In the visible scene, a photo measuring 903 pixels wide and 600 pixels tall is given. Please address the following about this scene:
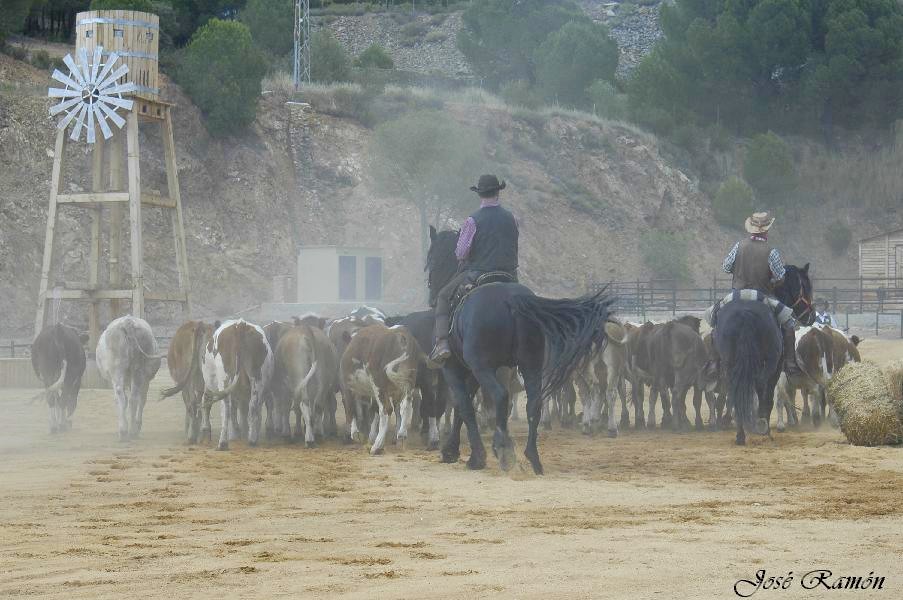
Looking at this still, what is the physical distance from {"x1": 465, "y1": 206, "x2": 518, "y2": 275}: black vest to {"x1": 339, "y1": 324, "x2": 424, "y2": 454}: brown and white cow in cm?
202

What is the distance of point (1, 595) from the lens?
7.12 m

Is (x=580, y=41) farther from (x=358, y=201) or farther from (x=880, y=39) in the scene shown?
(x=358, y=201)

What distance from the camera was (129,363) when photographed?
Result: 62.0ft

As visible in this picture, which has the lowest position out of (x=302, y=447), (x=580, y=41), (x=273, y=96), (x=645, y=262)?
(x=302, y=447)

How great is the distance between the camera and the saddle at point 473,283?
13953 millimetres

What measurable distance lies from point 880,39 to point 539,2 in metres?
36.0

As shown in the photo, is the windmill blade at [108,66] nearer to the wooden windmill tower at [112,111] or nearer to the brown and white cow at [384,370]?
the wooden windmill tower at [112,111]

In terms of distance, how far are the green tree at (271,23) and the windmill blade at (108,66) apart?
48.0m

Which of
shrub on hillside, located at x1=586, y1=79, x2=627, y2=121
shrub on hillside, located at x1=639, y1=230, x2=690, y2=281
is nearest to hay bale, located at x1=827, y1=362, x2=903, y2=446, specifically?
shrub on hillside, located at x1=639, y1=230, x2=690, y2=281

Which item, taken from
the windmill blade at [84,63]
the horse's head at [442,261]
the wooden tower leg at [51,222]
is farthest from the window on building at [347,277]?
the horse's head at [442,261]

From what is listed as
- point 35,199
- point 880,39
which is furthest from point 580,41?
point 35,199

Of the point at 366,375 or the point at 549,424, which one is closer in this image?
the point at 366,375

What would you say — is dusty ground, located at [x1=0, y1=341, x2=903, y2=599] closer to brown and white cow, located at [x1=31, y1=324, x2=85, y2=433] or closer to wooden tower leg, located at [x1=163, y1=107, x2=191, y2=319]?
brown and white cow, located at [x1=31, y1=324, x2=85, y2=433]

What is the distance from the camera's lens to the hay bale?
15094 millimetres
